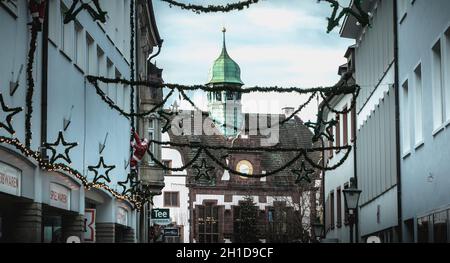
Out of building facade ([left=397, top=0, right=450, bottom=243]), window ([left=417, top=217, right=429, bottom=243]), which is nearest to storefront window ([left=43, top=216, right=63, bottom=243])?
window ([left=417, top=217, right=429, bottom=243])

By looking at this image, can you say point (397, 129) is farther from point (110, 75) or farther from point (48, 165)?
point (48, 165)

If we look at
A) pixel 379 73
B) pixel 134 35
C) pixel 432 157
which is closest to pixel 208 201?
pixel 134 35

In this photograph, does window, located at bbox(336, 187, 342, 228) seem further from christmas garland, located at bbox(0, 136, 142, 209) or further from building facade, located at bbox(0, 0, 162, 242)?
christmas garland, located at bbox(0, 136, 142, 209)

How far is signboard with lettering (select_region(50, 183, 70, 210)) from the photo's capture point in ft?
69.2

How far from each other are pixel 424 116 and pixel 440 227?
2880 millimetres

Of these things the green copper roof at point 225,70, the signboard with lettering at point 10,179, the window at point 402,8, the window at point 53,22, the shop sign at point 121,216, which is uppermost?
the green copper roof at point 225,70

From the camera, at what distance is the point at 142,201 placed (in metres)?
36.4

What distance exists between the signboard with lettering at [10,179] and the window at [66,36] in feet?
17.3

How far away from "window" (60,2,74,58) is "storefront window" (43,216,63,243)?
11.4 ft

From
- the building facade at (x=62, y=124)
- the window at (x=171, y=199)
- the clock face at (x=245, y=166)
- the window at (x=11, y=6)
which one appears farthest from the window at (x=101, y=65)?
the clock face at (x=245, y=166)

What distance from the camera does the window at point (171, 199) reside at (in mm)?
80000

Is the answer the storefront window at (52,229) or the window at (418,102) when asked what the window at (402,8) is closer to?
the window at (418,102)
